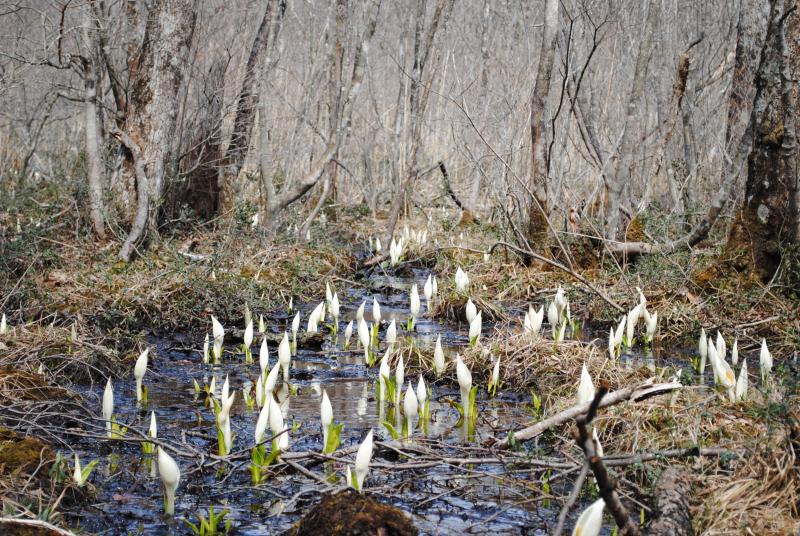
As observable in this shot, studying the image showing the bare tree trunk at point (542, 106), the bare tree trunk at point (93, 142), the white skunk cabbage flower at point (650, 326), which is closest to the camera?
the white skunk cabbage flower at point (650, 326)

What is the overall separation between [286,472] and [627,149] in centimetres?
653

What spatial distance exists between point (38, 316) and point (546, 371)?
3.96 metres

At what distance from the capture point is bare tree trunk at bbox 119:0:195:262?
32.1ft

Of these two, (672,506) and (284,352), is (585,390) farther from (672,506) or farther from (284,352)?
(284,352)

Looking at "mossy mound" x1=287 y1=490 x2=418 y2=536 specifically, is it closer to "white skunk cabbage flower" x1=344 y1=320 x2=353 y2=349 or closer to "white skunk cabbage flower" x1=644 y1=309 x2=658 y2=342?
"white skunk cabbage flower" x1=344 y1=320 x2=353 y2=349

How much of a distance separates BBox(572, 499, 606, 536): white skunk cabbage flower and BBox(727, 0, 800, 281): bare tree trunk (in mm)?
4994

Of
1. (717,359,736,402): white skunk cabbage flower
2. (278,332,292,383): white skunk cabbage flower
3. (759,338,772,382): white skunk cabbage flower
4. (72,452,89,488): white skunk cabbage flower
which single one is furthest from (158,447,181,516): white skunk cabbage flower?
(759,338,772,382): white skunk cabbage flower

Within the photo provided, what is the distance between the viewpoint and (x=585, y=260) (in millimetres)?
9492

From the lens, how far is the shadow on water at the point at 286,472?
3523 millimetres

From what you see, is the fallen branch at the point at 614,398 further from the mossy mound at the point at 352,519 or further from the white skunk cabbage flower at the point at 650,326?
the white skunk cabbage flower at the point at 650,326

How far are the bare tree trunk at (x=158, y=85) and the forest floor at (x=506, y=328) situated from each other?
1.10 meters

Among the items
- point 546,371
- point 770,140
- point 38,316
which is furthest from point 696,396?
point 38,316

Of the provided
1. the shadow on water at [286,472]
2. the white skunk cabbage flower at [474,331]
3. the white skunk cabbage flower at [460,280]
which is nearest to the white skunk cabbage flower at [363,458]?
the shadow on water at [286,472]

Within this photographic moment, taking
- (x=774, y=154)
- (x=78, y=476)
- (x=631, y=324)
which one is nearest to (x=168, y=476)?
(x=78, y=476)
